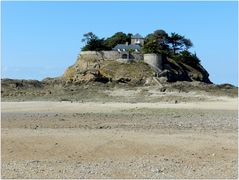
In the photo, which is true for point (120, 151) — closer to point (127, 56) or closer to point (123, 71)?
point (123, 71)

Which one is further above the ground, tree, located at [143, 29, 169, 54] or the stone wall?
tree, located at [143, 29, 169, 54]

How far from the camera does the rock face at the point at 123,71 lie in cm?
5447

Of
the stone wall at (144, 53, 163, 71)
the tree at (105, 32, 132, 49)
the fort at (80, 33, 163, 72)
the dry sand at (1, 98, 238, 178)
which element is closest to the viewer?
the dry sand at (1, 98, 238, 178)

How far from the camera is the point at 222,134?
16188 mm

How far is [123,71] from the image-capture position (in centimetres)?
5634

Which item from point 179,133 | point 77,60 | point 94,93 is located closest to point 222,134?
point 179,133

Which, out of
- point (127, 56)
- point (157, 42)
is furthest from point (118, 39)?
point (127, 56)

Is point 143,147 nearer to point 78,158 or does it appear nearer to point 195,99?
point 78,158

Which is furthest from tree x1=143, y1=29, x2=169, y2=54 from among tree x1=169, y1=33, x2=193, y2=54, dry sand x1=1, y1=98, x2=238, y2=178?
dry sand x1=1, y1=98, x2=238, y2=178

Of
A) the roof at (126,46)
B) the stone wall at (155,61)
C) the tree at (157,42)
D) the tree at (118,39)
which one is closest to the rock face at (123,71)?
the stone wall at (155,61)

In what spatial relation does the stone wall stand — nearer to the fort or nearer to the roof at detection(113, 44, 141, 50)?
the fort

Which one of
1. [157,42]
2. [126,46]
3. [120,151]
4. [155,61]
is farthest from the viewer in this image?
[157,42]

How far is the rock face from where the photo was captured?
5447 centimetres

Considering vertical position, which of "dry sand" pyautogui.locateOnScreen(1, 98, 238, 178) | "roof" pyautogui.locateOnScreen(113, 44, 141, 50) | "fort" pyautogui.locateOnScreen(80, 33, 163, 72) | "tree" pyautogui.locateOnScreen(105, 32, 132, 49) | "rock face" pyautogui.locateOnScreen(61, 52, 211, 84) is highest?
"tree" pyautogui.locateOnScreen(105, 32, 132, 49)
